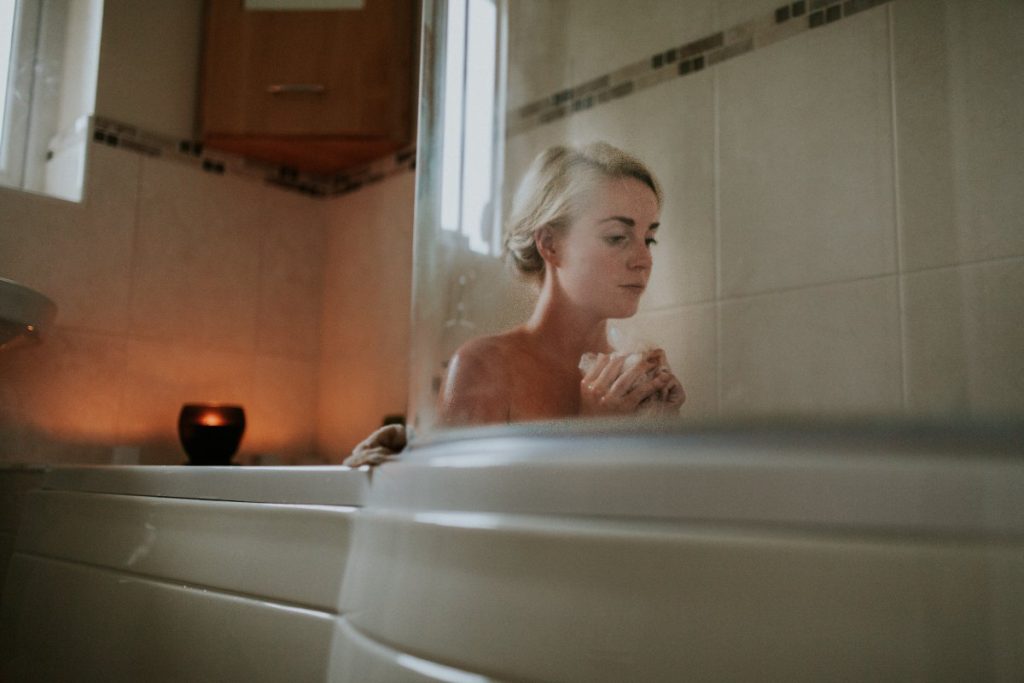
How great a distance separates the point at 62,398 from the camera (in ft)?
5.78

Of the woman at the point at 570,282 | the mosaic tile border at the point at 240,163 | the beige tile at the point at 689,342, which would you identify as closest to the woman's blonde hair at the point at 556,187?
the woman at the point at 570,282

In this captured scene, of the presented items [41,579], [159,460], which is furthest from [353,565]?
[159,460]

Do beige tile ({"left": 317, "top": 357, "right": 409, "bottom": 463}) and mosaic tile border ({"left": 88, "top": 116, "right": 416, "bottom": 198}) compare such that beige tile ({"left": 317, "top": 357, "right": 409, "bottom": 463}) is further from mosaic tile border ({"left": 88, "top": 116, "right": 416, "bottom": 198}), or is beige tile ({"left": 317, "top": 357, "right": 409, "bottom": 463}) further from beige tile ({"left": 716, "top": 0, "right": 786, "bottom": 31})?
beige tile ({"left": 716, "top": 0, "right": 786, "bottom": 31})

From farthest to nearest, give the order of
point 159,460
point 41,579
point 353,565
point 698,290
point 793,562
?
point 159,460 → point 41,579 → point 353,565 → point 698,290 → point 793,562

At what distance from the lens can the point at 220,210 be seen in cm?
205

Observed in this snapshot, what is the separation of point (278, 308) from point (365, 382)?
0.29 metres

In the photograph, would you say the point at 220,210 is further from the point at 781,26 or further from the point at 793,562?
the point at 793,562

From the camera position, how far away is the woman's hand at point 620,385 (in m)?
0.62

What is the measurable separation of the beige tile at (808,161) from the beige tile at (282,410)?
5.07 feet

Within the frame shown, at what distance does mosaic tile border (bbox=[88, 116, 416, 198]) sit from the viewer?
1886mm

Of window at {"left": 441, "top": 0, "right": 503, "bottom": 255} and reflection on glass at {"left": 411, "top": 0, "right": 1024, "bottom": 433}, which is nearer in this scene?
reflection on glass at {"left": 411, "top": 0, "right": 1024, "bottom": 433}

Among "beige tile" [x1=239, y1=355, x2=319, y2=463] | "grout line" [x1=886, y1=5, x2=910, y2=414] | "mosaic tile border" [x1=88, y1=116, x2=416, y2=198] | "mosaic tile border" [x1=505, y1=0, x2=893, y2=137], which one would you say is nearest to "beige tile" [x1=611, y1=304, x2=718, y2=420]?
"grout line" [x1=886, y1=5, x2=910, y2=414]

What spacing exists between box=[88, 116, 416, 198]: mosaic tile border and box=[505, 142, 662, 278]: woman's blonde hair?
1284mm

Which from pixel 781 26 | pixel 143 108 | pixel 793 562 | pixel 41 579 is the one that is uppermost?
pixel 143 108
